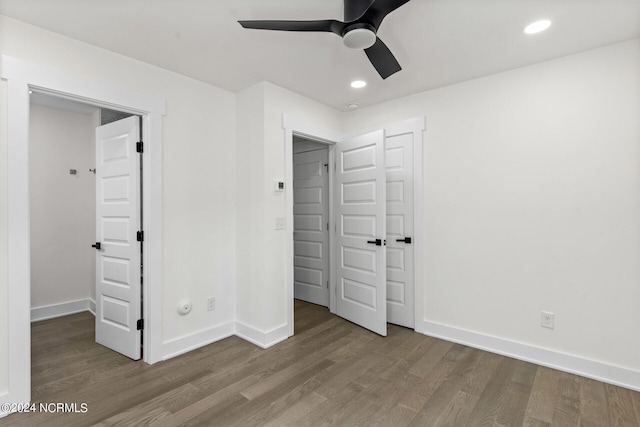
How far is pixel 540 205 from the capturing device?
8.84 ft

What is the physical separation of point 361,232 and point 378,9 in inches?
88.7

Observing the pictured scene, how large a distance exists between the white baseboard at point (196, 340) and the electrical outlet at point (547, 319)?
2.83 meters

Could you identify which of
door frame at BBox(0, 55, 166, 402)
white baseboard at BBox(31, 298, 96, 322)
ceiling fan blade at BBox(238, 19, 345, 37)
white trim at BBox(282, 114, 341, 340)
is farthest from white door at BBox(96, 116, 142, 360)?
ceiling fan blade at BBox(238, 19, 345, 37)

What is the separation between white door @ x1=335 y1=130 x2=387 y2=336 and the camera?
3.27m

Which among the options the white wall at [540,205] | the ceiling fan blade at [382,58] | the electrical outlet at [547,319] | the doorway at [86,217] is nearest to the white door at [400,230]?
the white wall at [540,205]

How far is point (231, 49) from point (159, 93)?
80 cm

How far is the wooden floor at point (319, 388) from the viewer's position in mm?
1999

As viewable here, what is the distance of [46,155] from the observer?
3869 millimetres

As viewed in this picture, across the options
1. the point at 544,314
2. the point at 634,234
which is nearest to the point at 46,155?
the point at 544,314

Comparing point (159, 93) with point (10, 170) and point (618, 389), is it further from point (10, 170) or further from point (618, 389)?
point (618, 389)

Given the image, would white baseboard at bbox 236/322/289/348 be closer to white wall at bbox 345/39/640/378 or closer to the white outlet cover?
the white outlet cover

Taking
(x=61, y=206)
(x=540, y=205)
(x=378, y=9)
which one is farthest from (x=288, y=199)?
(x=61, y=206)

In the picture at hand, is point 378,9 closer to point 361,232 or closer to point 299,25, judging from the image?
point 299,25

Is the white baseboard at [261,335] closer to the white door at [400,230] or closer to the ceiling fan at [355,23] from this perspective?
Result: the white door at [400,230]
